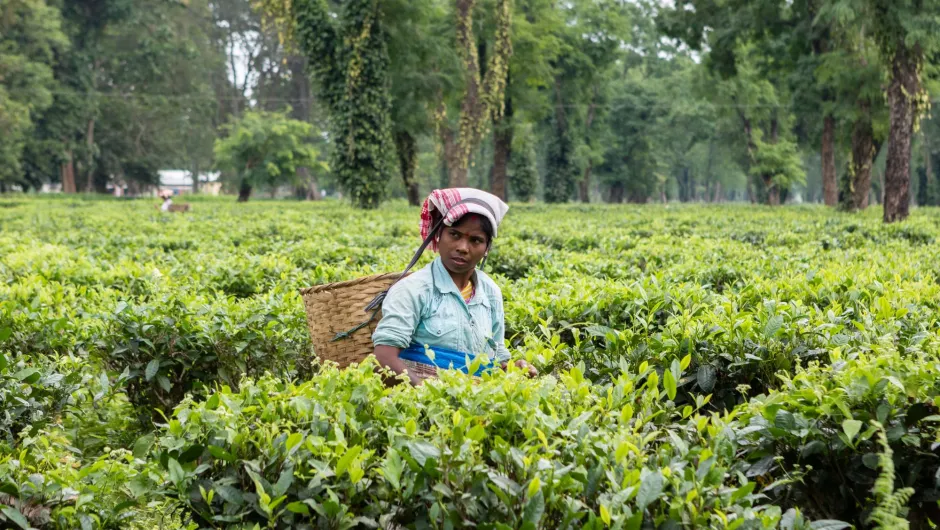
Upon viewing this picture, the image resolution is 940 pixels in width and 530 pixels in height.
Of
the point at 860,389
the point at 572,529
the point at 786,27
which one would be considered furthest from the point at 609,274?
the point at 786,27

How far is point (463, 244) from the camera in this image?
150 inches

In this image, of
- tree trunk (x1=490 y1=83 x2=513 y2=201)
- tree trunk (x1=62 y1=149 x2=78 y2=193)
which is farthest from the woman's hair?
tree trunk (x1=62 y1=149 x2=78 y2=193)

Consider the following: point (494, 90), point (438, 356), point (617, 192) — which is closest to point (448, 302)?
point (438, 356)

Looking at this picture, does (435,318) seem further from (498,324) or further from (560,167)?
(560,167)

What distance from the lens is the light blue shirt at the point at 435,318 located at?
363cm

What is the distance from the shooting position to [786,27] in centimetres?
2573

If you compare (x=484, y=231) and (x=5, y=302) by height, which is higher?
(x=484, y=231)

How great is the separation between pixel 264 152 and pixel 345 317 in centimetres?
4070

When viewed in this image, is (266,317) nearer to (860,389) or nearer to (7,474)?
(7,474)

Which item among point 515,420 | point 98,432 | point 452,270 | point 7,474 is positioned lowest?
point 98,432

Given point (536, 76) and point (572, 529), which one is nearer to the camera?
point (572, 529)

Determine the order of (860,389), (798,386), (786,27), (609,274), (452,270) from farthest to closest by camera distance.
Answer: (786,27), (609,274), (452,270), (798,386), (860,389)

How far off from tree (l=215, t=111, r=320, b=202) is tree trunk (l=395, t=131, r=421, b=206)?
1115cm

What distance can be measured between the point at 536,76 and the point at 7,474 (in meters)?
33.6
